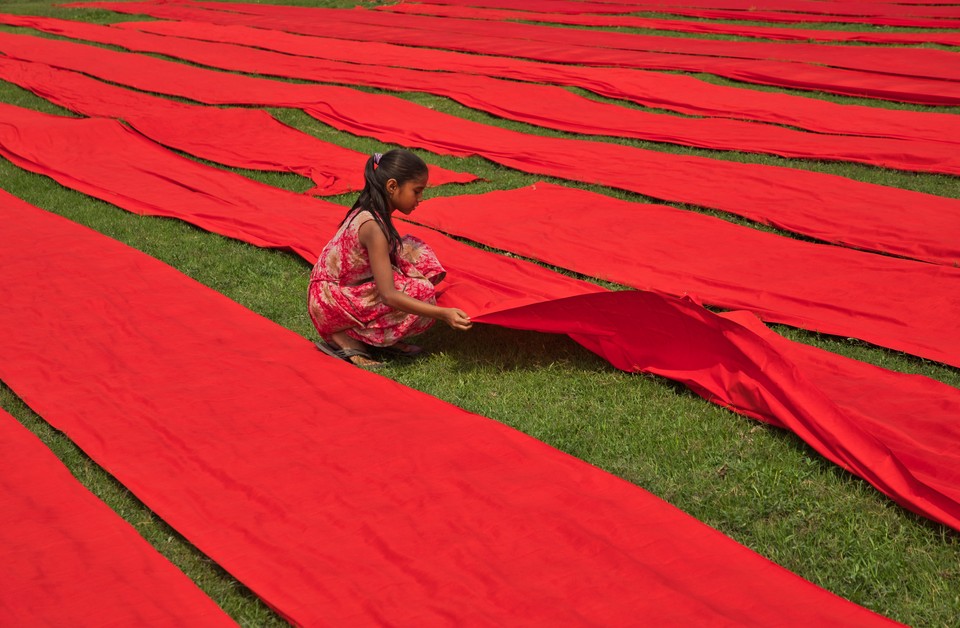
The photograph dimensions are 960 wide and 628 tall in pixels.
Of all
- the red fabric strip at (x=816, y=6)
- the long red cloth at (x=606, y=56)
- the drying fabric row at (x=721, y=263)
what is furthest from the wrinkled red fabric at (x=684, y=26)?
the drying fabric row at (x=721, y=263)

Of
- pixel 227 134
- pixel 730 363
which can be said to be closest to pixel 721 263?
pixel 730 363

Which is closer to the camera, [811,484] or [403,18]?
[811,484]

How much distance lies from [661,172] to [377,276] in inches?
135

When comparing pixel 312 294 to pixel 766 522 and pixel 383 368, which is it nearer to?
pixel 383 368

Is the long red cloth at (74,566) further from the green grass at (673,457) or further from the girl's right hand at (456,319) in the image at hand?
the girl's right hand at (456,319)

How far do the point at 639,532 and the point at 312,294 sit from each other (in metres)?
2.01

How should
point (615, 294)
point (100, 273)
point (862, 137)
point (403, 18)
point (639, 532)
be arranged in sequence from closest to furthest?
point (639, 532), point (615, 294), point (100, 273), point (862, 137), point (403, 18)

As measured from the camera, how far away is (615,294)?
3.98 meters

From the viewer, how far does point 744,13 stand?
15672mm

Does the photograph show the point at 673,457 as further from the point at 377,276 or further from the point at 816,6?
the point at 816,6

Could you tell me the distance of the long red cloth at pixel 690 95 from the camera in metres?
8.21

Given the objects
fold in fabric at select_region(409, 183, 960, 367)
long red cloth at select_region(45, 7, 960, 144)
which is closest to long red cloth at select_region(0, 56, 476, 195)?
fold in fabric at select_region(409, 183, 960, 367)

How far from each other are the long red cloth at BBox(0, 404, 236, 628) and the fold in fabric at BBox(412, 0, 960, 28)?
43.6ft

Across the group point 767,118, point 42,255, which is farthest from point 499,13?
point 42,255
